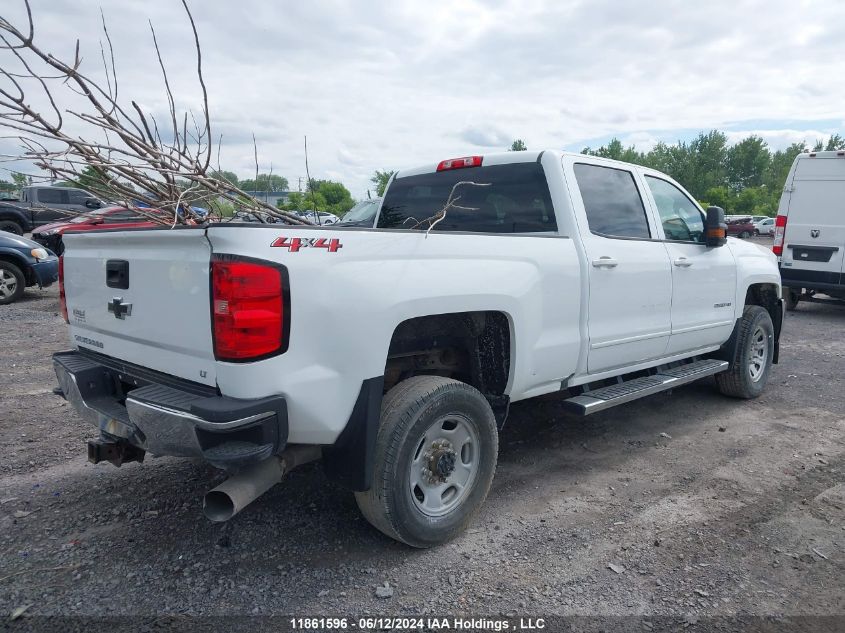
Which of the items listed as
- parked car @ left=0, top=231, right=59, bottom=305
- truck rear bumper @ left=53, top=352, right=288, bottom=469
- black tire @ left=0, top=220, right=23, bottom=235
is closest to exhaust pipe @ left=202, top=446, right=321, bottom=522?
truck rear bumper @ left=53, top=352, right=288, bottom=469

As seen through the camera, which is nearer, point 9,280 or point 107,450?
point 107,450

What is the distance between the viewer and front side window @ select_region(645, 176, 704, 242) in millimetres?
4832

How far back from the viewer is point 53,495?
3.60m

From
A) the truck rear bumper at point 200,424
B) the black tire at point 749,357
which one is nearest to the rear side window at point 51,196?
the truck rear bumper at point 200,424

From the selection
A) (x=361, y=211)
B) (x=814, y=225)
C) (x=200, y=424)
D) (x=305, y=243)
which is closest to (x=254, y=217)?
(x=305, y=243)

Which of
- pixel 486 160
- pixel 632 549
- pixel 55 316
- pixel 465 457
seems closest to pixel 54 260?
pixel 55 316

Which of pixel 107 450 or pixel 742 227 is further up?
pixel 742 227

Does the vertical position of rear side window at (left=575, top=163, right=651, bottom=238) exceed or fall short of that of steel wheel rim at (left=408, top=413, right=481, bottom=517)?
it exceeds it

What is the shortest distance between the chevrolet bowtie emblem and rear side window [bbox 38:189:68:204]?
Answer: 18.6 metres

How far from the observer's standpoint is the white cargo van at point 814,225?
32.9 feet

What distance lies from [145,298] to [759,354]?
5566 mm

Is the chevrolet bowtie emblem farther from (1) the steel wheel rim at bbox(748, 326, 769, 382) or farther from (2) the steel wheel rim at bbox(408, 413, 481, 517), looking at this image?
(1) the steel wheel rim at bbox(748, 326, 769, 382)

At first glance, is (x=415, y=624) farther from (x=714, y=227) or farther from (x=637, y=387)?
(x=714, y=227)

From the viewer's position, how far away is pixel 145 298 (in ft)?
9.28
